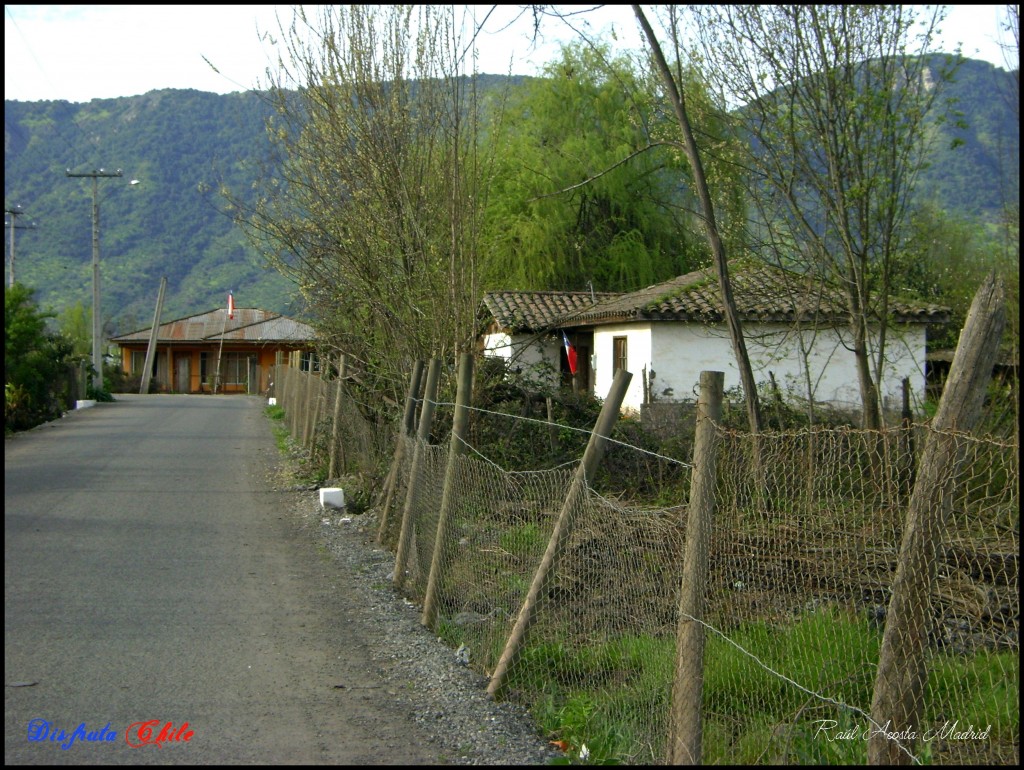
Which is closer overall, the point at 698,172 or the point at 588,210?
the point at 698,172

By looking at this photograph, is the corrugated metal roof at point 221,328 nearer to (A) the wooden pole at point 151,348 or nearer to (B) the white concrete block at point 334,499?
(A) the wooden pole at point 151,348

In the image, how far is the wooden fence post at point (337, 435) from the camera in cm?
1430

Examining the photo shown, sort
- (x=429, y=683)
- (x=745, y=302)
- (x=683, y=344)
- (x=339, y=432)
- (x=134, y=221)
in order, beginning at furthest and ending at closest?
(x=134, y=221)
(x=683, y=344)
(x=745, y=302)
(x=339, y=432)
(x=429, y=683)

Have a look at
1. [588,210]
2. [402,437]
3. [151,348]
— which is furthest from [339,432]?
[151,348]

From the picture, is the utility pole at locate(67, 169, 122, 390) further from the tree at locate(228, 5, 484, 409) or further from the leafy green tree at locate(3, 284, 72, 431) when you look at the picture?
the tree at locate(228, 5, 484, 409)

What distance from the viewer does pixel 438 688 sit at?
19.6 feet

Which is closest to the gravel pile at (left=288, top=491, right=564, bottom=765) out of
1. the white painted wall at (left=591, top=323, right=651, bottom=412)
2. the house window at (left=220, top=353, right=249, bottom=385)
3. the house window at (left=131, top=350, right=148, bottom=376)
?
the white painted wall at (left=591, top=323, right=651, bottom=412)

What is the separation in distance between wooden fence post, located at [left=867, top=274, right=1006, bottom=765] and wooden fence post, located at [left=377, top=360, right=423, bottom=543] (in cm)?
645

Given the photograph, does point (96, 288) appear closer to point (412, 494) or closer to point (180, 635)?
point (412, 494)

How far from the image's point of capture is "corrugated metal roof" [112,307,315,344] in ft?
214

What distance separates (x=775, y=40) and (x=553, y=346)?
18198mm

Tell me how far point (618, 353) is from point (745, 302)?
7334mm

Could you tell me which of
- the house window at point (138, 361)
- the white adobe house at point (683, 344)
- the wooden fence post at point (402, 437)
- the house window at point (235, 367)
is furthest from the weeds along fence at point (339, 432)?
the house window at point (138, 361)

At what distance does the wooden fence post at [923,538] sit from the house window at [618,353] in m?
21.2
